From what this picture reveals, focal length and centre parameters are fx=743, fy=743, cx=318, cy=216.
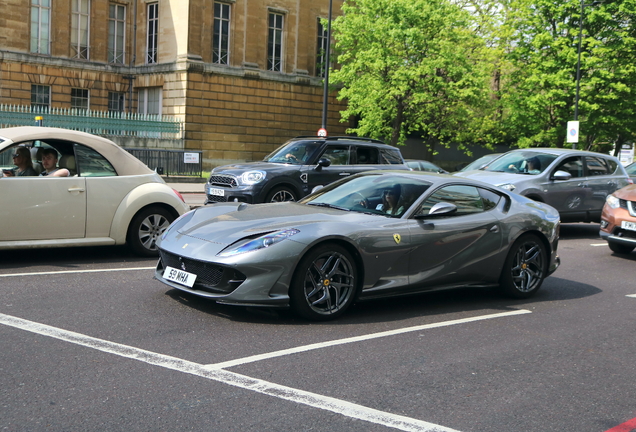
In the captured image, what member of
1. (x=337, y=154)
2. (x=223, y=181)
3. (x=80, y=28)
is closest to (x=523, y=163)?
(x=337, y=154)

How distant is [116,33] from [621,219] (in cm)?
3684

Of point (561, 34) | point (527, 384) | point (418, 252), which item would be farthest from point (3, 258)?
point (561, 34)

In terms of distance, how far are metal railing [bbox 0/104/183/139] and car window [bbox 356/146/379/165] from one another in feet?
64.0

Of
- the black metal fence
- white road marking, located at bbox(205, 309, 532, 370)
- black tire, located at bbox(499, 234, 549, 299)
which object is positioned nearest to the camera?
white road marking, located at bbox(205, 309, 532, 370)

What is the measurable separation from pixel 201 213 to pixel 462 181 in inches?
107

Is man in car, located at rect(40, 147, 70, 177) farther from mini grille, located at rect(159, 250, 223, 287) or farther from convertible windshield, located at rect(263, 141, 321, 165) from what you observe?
convertible windshield, located at rect(263, 141, 321, 165)

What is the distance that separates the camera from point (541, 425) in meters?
4.26

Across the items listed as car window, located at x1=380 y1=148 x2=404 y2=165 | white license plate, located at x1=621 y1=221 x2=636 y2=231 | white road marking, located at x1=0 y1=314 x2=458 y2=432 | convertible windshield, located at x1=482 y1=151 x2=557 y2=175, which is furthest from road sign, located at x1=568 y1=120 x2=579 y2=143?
white road marking, located at x1=0 y1=314 x2=458 y2=432

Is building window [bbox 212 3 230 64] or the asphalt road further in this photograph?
building window [bbox 212 3 230 64]

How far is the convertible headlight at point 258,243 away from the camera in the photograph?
243 inches

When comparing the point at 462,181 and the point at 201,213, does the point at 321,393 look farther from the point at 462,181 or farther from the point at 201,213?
the point at 462,181

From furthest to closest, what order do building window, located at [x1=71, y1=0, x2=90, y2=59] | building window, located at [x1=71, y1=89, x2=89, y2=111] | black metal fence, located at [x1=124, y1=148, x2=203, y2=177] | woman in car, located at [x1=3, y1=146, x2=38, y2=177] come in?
building window, located at [x1=71, y1=89, x2=89, y2=111]
building window, located at [x1=71, y1=0, x2=90, y2=59]
black metal fence, located at [x1=124, y1=148, x2=203, y2=177]
woman in car, located at [x1=3, y1=146, x2=38, y2=177]

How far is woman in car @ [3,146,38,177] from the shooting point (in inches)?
346

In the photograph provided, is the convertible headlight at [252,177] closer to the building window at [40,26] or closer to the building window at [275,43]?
the building window at [40,26]
